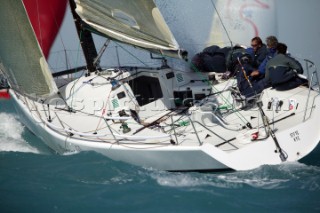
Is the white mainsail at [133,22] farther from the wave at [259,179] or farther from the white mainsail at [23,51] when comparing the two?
the wave at [259,179]

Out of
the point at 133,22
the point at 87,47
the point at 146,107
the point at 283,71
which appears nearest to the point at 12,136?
the point at 87,47

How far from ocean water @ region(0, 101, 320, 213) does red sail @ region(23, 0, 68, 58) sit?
3.59 metres

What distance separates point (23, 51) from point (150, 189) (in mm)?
3066

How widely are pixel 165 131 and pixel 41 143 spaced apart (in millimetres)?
2538

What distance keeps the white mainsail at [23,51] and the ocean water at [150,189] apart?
1.37 m

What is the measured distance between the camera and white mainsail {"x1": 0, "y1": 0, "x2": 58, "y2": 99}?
27.1 feet

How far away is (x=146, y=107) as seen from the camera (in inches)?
337

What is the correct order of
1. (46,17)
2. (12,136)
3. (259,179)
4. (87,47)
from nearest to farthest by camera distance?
(259,179) → (87,47) → (12,136) → (46,17)

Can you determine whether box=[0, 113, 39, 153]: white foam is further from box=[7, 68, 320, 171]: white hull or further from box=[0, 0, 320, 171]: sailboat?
box=[7, 68, 320, 171]: white hull

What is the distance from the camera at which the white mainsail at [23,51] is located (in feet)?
27.1

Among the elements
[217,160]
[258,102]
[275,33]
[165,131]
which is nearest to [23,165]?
[165,131]

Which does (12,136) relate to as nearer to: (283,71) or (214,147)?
(214,147)

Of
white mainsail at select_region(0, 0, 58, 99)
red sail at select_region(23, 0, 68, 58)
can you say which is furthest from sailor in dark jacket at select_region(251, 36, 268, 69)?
Answer: red sail at select_region(23, 0, 68, 58)

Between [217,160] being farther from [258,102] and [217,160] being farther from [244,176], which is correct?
[258,102]
